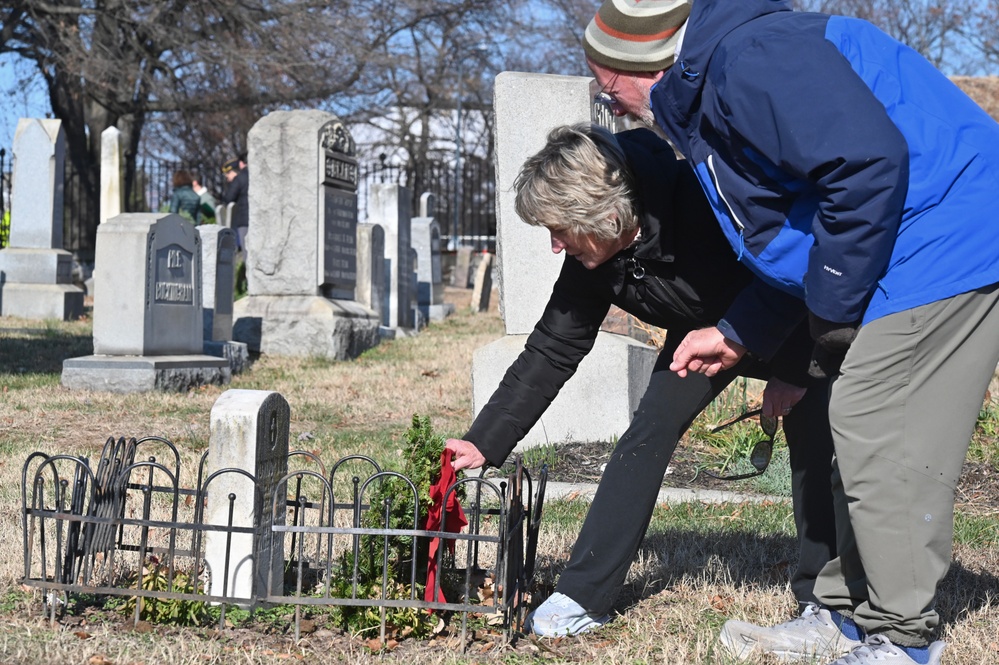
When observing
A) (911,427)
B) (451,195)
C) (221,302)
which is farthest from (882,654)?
(451,195)

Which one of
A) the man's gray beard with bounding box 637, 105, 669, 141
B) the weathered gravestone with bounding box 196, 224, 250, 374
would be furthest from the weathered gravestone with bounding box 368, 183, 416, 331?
the man's gray beard with bounding box 637, 105, 669, 141

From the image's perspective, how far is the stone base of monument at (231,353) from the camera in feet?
31.9

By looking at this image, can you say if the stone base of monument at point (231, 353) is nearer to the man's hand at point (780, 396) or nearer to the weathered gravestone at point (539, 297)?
the weathered gravestone at point (539, 297)

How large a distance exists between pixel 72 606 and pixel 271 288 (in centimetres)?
855

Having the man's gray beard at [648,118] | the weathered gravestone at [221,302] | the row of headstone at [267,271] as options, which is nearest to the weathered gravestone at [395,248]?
the row of headstone at [267,271]

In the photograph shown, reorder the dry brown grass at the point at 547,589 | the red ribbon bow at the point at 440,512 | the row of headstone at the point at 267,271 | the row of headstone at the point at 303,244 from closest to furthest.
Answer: the dry brown grass at the point at 547,589, the red ribbon bow at the point at 440,512, the row of headstone at the point at 267,271, the row of headstone at the point at 303,244

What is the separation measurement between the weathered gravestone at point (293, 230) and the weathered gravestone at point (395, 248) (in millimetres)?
2834

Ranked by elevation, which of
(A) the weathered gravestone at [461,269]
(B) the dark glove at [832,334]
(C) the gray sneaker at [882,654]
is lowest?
(C) the gray sneaker at [882,654]

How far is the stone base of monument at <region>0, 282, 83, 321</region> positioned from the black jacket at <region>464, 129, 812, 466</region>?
1225 centimetres

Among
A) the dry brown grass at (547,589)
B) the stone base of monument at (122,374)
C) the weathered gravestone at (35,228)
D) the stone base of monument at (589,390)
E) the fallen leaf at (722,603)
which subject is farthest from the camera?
the weathered gravestone at (35,228)

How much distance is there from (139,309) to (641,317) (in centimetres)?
610

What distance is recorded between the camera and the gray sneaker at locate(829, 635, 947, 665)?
2.67m

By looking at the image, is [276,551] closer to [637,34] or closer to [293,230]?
[637,34]

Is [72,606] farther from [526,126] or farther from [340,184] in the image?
[340,184]
